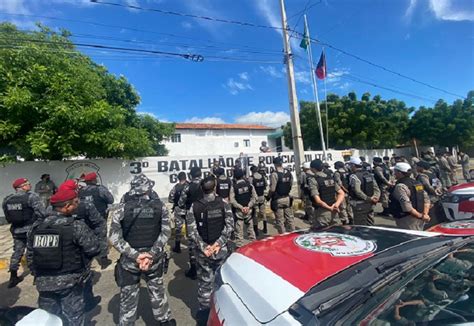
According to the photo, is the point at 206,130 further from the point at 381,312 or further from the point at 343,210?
the point at 381,312

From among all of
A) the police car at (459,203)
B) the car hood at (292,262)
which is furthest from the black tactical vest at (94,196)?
the police car at (459,203)

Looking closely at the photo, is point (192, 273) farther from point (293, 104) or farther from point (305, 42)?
point (305, 42)

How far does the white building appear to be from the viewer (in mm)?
30906

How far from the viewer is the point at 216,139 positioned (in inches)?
1291

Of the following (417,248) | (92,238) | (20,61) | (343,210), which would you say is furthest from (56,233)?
(20,61)

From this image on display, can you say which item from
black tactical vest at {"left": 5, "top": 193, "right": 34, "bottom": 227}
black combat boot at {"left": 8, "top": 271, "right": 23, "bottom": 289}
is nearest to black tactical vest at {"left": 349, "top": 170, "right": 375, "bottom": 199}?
black tactical vest at {"left": 5, "top": 193, "right": 34, "bottom": 227}

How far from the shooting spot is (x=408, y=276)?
145cm

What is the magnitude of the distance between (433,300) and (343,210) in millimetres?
5209

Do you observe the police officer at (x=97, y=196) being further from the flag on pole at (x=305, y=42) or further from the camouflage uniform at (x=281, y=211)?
the flag on pole at (x=305, y=42)

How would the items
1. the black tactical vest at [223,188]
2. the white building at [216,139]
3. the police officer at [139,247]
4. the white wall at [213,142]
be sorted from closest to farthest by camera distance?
the police officer at [139,247], the black tactical vest at [223,188], the white wall at [213,142], the white building at [216,139]

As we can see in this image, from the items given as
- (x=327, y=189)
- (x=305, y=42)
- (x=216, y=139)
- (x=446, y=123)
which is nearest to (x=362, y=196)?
(x=327, y=189)

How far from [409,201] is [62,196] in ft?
14.3

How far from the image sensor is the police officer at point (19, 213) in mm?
4102

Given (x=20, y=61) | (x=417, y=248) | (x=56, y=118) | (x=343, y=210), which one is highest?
(x=20, y=61)
